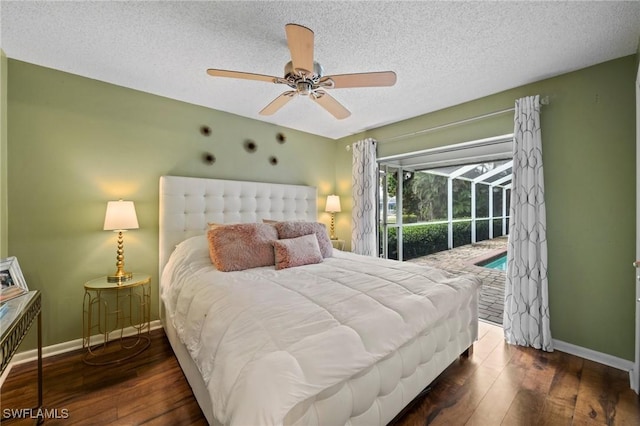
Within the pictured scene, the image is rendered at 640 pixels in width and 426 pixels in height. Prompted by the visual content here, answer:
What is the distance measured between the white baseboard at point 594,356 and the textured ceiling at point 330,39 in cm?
239

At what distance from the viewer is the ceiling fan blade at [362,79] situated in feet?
5.63

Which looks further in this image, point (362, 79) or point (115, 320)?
point (115, 320)

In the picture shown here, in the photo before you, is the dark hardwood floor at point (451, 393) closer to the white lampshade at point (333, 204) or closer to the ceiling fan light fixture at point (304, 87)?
the ceiling fan light fixture at point (304, 87)

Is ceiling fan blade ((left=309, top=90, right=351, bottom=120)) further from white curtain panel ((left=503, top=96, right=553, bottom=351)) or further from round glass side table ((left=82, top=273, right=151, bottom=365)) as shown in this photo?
round glass side table ((left=82, top=273, right=151, bottom=365))

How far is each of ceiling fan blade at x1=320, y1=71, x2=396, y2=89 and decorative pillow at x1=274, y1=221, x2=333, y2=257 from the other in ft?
4.58

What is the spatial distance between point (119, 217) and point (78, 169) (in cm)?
62

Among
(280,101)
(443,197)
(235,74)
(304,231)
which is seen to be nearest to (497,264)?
→ (443,197)

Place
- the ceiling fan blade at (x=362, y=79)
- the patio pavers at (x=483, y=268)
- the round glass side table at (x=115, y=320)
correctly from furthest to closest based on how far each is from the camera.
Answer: the patio pavers at (x=483, y=268)
the round glass side table at (x=115, y=320)
the ceiling fan blade at (x=362, y=79)

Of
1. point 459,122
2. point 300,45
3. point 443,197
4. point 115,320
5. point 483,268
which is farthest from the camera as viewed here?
point 443,197

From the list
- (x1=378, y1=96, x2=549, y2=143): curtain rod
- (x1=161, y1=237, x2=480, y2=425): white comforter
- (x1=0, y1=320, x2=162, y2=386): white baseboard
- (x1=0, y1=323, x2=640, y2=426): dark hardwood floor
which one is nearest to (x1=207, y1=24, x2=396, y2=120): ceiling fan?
(x1=161, y1=237, x2=480, y2=425): white comforter

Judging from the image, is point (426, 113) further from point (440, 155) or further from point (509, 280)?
point (509, 280)

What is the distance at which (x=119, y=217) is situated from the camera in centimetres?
230

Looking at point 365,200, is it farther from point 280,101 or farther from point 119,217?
point 119,217

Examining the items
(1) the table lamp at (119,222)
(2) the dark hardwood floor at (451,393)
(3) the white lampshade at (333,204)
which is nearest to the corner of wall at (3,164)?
(1) the table lamp at (119,222)
